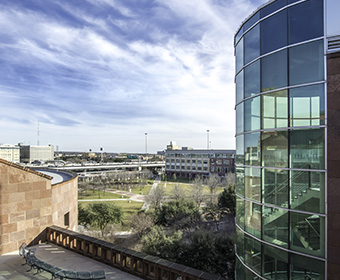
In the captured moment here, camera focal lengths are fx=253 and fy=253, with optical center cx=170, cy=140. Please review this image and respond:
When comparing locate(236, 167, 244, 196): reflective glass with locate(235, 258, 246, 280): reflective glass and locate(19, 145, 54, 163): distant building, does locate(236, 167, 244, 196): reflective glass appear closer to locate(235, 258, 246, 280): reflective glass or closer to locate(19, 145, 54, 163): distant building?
locate(235, 258, 246, 280): reflective glass

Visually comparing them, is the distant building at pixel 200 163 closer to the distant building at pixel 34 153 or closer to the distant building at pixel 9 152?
the distant building at pixel 9 152

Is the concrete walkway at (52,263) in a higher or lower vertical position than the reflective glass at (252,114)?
lower

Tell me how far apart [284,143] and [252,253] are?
432 cm

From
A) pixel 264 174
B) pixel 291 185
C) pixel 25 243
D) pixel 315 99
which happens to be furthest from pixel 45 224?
pixel 315 99

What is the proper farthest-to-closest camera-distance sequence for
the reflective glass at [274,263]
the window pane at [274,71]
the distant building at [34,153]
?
the distant building at [34,153] → the window pane at [274,71] → the reflective glass at [274,263]

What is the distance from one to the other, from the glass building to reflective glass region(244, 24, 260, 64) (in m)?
0.04

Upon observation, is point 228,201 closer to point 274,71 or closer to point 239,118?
point 239,118

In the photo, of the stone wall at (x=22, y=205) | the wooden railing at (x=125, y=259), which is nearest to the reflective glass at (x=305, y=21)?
the wooden railing at (x=125, y=259)

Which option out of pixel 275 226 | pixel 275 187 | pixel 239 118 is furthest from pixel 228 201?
pixel 275 187

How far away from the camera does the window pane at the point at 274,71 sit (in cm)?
840

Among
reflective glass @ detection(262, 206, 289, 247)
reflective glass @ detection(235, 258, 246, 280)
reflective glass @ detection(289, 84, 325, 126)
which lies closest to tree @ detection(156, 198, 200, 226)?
reflective glass @ detection(235, 258, 246, 280)

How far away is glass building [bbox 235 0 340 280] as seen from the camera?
7195 millimetres

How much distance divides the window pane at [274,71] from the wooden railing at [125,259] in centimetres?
628

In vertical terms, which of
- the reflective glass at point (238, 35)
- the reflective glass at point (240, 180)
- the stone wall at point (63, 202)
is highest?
the reflective glass at point (238, 35)
